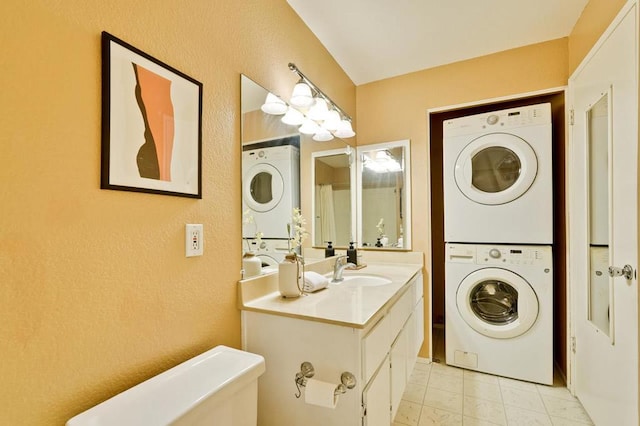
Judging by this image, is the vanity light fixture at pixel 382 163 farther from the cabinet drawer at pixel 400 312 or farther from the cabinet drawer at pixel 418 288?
the cabinet drawer at pixel 400 312

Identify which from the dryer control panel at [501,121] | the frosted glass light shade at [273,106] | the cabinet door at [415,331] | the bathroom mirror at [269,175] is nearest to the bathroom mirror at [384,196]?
the dryer control panel at [501,121]

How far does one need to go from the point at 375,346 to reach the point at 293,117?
135 centimetres

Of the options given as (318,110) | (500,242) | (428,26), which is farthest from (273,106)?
(500,242)

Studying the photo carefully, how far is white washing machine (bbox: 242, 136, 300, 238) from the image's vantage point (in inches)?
57.6

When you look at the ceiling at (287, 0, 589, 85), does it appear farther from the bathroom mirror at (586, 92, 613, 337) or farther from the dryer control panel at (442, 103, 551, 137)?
the bathroom mirror at (586, 92, 613, 337)

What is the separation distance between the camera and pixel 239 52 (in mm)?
1403

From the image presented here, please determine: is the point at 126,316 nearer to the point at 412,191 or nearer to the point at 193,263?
the point at 193,263

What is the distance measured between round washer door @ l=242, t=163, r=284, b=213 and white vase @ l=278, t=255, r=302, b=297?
1.04 feet

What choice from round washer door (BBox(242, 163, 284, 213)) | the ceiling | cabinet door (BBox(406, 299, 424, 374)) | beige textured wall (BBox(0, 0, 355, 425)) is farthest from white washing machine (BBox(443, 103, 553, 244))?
beige textured wall (BBox(0, 0, 355, 425))

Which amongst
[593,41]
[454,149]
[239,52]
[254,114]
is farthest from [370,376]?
[593,41]

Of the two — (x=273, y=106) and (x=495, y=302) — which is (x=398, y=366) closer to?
(x=495, y=302)

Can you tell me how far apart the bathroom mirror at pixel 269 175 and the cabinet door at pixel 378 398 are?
0.75 metres

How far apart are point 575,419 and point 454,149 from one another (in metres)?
1.95

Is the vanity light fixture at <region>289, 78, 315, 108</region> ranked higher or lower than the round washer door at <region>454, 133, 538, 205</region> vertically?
higher
